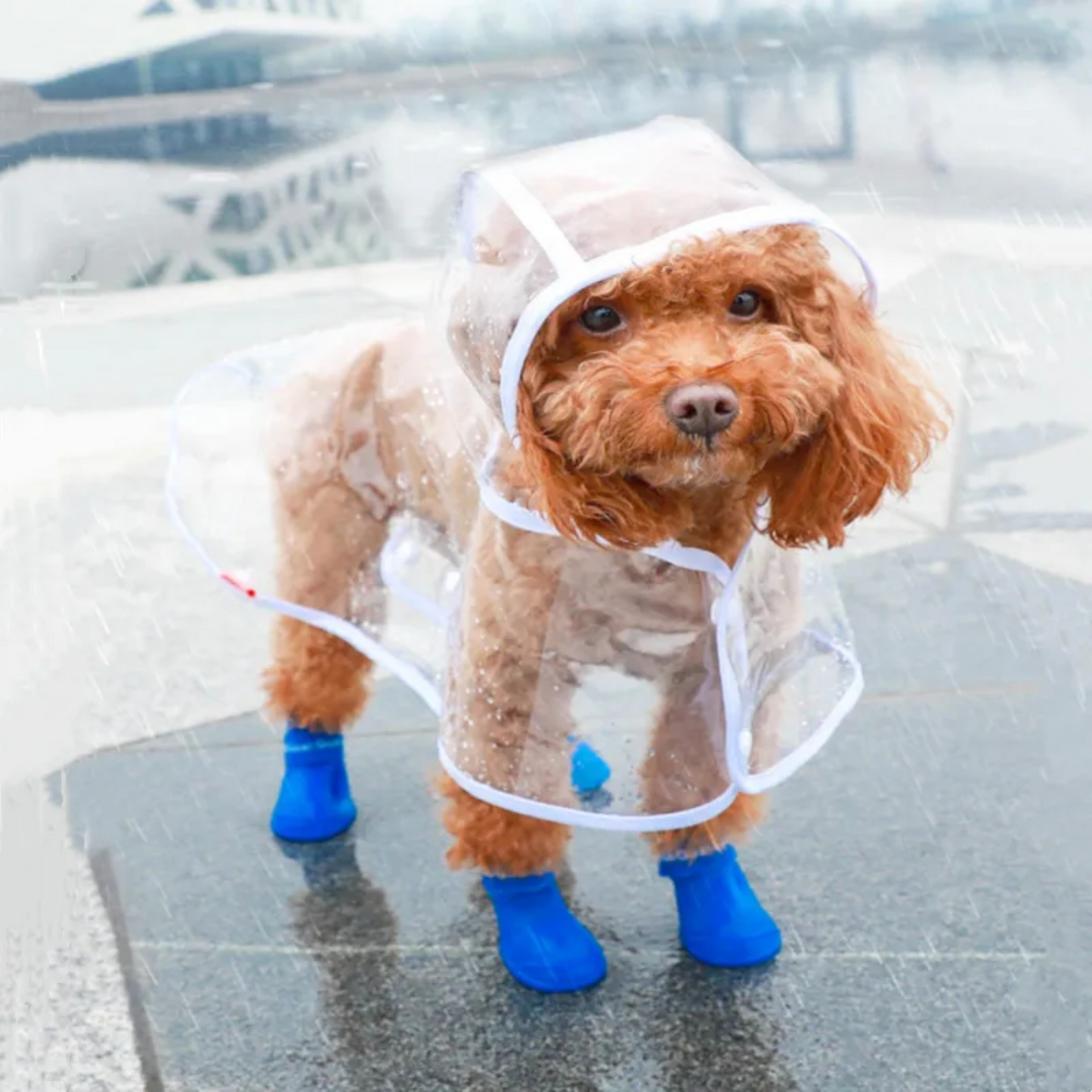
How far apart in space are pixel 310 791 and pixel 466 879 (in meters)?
0.33

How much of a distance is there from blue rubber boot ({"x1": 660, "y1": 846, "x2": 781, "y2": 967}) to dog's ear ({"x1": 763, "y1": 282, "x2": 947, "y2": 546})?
23.9 inches

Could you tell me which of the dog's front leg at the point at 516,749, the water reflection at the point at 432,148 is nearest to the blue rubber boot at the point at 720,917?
the dog's front leg at the point at 516,749

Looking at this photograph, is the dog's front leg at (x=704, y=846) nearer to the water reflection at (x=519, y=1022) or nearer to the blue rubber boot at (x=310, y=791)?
the water reflection at (x=519, y=1022)

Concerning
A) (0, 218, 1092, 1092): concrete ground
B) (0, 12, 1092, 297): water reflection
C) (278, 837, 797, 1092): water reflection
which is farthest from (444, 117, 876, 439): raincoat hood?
(0, 12, 1092, 297): water reflection

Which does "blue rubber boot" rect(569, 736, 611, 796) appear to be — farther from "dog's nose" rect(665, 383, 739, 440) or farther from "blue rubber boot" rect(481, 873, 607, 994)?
"dog's nose" rect(665, 383, 739, 440)

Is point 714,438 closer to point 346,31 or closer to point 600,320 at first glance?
point 600,320

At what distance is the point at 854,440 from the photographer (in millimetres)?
1637

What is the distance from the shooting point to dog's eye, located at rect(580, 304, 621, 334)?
1.57 metres

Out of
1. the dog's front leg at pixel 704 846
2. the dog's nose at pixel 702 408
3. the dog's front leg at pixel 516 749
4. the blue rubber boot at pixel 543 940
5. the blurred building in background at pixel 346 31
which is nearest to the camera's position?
the dog's nose at pixel 702 408

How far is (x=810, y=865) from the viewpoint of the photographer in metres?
2.39

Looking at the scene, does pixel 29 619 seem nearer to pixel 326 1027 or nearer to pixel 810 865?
pixel 326 1027

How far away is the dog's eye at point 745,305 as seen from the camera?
158cm

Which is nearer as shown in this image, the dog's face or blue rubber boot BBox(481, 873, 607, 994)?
the dog's face

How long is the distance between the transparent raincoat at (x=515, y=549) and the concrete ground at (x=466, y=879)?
341 mm
